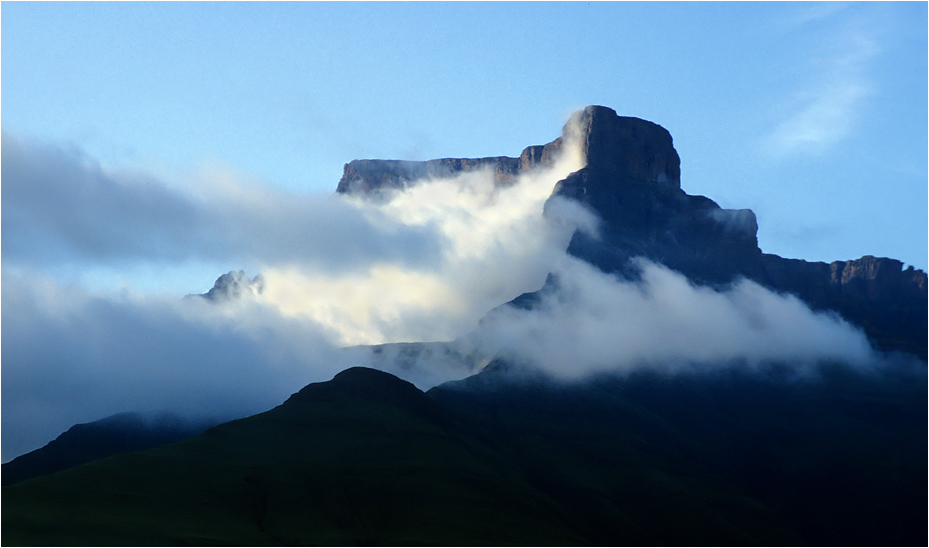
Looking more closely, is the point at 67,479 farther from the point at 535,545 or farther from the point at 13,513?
the point at 535,545

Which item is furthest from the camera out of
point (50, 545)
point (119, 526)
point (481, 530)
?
point (481, 530)

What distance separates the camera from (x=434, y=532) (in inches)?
7746

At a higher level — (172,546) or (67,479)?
(67,479)

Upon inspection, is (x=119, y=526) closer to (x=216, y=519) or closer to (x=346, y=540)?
(x=216, y=519)

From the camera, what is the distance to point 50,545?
14012 cm

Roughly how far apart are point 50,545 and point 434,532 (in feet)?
263

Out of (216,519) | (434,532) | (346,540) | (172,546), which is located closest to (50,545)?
(172,546)

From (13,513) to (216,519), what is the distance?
1612 inches

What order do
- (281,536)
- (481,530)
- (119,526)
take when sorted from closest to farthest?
(119,526) < (281,536) < (481,530)

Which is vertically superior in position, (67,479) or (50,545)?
(67,479)

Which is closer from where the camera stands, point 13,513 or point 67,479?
point 13,513

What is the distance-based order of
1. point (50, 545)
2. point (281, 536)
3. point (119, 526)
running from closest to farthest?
point (50, 545) → point (119, 526) → point (281, 536)

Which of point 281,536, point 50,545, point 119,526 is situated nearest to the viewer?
point 50,545

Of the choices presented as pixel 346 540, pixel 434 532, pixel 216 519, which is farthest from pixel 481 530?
pixel 216 519
